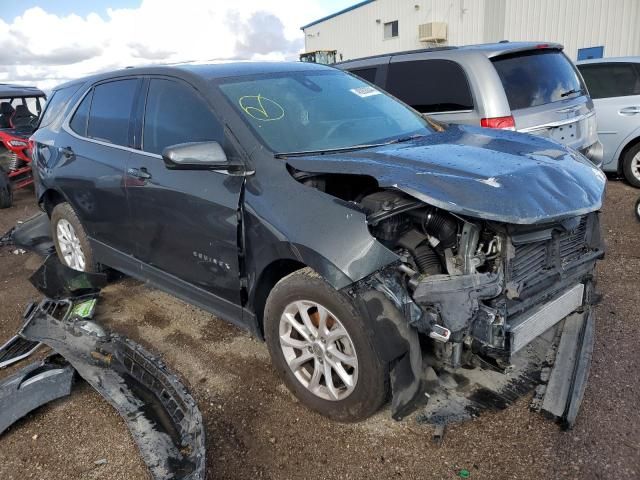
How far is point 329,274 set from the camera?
7.66 feet

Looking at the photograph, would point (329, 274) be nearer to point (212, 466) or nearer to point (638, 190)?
point (212, 466)

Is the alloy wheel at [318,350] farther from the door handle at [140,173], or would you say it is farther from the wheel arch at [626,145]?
the wheel arch at [626,145]

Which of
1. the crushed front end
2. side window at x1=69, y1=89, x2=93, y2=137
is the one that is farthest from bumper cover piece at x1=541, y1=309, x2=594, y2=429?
side window at x1=69, y1=89, x2=93, y2=137

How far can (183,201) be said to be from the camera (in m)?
3.10

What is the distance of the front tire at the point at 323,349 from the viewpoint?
7.83 feet

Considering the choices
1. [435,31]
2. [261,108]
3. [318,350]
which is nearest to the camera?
[318,350]

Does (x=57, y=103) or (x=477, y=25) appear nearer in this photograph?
(x=57, y=103)

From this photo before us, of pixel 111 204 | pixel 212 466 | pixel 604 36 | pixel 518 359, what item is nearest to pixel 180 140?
pixel 111 204

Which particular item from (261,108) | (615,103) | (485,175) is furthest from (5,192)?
(615,103)

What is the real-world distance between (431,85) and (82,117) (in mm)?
3372

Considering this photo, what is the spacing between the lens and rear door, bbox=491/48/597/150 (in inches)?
193

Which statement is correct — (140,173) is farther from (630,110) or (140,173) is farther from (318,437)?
(630,110)

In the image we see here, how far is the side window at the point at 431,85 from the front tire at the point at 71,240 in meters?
3.54

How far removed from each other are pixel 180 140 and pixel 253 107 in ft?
1.81
